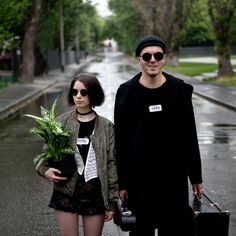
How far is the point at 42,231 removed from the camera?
5738 millimetres

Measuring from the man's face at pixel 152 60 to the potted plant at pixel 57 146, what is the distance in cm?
69

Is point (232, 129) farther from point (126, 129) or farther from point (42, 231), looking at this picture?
point (126, 129)

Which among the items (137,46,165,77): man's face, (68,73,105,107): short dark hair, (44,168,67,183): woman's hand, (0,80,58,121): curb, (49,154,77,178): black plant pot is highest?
(137,46,165,77): man's face

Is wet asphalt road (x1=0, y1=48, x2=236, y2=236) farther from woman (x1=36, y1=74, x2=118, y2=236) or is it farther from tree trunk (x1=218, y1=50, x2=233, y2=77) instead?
tree trunk (x1=218, y1=50, x2=233, y2=77)

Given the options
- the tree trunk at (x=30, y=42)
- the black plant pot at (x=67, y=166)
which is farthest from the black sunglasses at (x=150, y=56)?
the tree trunk at (x=30, y=42)

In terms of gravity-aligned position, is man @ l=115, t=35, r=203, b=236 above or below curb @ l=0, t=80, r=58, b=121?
above

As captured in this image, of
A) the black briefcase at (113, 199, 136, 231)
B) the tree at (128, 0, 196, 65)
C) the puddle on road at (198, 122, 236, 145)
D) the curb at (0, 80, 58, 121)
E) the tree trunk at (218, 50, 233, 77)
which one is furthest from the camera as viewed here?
the tree at (128, 0, 196, 65)

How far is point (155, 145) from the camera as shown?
350cm

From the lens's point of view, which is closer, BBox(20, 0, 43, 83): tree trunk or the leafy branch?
the leafy branch

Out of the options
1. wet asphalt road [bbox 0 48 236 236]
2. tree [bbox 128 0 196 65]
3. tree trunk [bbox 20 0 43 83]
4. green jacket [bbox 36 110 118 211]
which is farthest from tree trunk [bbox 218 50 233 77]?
green jacket [bbox 36 110 118 211]

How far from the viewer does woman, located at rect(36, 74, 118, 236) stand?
366 centimetres

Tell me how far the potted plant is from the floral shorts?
13 centimetres

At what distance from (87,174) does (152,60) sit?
0.90 meters

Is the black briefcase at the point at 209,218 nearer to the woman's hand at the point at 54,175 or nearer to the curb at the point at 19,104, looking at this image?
the woman's hand at the point at 54,175
